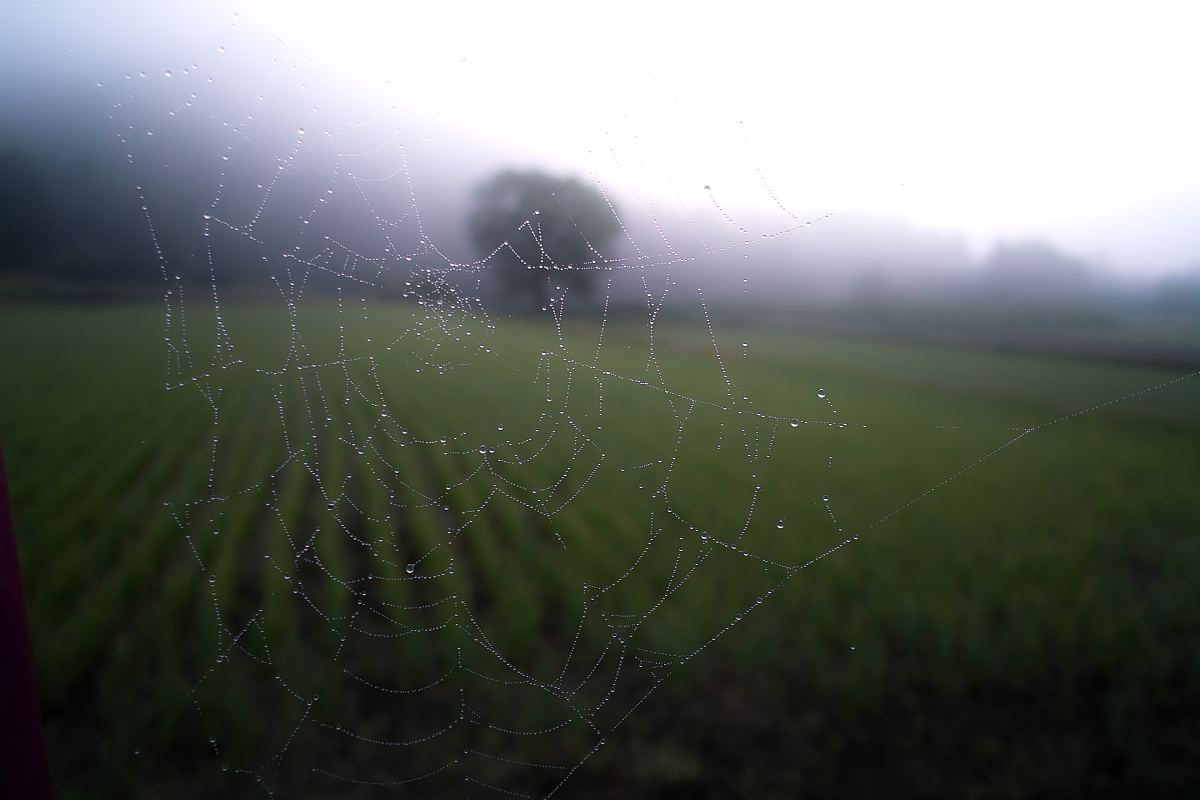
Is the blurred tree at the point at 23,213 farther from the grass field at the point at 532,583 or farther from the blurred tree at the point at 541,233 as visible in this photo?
the blurred tree at the point at 541,233

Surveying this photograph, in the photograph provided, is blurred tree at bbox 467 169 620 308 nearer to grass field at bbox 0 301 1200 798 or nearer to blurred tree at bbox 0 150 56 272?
grass field at bbox 0 301 1200 798

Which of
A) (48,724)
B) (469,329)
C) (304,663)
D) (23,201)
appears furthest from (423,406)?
(48,724)

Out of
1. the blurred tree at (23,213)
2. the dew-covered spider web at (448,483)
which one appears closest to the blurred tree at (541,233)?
the dew-covered spider web at (448,483)

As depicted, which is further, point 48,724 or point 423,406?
point 423,406

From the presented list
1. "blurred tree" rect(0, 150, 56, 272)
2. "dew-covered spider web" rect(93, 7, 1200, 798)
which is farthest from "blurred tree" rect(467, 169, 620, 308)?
"blurred tree" rect(0, 150, 56, 272)

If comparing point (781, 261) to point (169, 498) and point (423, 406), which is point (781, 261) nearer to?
point (423, 406)

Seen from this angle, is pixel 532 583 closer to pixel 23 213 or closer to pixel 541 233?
pixel 541 233
